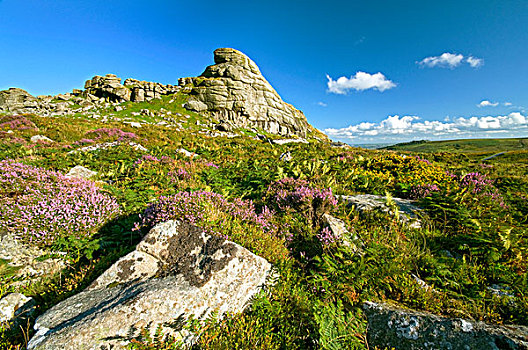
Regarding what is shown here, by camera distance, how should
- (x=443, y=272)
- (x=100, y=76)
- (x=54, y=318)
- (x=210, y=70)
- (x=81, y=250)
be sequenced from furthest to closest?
(x=210, y=70) < (x=100, y=76) < (x=81, y=250) < (x=443, y=272) < (x=54, y=318)

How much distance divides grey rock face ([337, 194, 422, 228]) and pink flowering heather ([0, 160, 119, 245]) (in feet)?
22.5

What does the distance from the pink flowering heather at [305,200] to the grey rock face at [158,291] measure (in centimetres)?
217

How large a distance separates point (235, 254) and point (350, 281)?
236cm

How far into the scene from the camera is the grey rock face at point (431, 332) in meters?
2.60

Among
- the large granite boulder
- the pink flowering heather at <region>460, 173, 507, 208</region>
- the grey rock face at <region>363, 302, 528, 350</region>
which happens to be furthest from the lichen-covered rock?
the grey rock face at <region>363, 302, 528, 350</region>

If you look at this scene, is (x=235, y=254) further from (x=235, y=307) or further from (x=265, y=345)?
(x=265, y=345)

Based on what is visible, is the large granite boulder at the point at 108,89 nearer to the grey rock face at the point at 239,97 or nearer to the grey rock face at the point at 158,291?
the grey rock face at the point at 239,97

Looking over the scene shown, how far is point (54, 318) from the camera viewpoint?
2924 mm

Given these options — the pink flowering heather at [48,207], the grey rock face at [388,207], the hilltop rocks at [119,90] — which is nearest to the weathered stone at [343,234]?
the grey rock face at [388,207]

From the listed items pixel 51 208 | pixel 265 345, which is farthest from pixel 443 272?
pixel 51 208

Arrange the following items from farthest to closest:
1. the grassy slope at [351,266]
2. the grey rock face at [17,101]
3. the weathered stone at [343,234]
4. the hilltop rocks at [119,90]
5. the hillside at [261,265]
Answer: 1. the hilltop rocks at [119,90]
2. the grey rock face at [17,101]
3. the weathered stone at [343,234]
4. the grassy slope at [351,266]
5. the hillside at [261,265]

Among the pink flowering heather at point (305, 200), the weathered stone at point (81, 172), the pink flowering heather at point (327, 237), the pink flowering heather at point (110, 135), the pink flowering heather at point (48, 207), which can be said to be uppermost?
the pink flowering heather at point (110, 135)

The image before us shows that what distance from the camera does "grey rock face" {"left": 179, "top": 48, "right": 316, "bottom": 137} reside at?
50531 millimetres

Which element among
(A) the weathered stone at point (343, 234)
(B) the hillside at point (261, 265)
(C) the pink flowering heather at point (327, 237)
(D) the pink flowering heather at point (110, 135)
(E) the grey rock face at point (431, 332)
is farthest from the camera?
(D) the pink flowering heather at point (110, 135)
